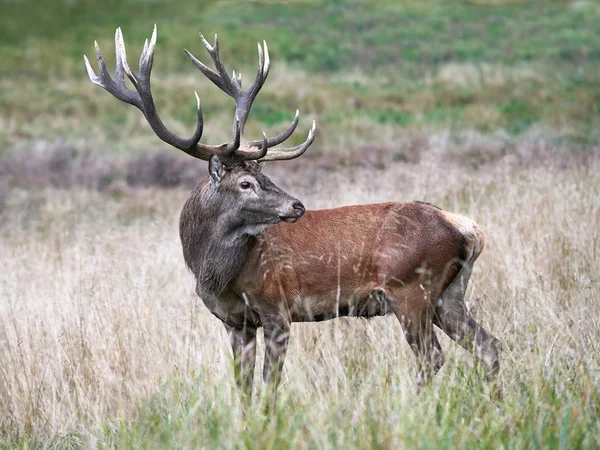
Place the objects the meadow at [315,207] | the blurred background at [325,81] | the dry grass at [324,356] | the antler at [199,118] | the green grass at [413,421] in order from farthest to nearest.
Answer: the blurred background at [325,81] → the antler at [199,118] → the meadow at [315,207] → the dry grass at [324,356] → the green grass at [413,421]

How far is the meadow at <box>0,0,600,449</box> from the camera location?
3.69 m

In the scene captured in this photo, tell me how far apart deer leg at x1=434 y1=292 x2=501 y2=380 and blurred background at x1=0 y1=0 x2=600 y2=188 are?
7.18 metres

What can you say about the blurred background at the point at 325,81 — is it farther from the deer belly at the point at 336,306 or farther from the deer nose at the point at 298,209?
the deer nose at the point at 298,209

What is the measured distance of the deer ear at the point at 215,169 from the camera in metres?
5.15

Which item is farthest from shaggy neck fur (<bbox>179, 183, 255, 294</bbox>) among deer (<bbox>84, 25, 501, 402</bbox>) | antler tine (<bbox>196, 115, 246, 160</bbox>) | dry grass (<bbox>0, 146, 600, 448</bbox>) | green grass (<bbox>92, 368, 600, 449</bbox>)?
green grass (<bbox>92, 368, 600, 449</bbox>)

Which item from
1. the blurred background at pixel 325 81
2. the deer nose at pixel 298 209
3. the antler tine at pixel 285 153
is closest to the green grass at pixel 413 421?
the deer nose at pixel 298 209

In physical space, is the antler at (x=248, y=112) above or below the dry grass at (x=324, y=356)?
above

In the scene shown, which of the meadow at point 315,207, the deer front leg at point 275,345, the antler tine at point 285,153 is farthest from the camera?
the antler tine at point 285,153

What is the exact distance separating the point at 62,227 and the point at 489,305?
6.84 m

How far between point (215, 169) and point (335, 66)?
24908 millimetres

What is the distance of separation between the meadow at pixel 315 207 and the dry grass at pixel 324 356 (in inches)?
0.8

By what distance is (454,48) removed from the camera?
1224 inches

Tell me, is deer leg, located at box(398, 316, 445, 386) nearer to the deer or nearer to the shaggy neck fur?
Answer: the deer

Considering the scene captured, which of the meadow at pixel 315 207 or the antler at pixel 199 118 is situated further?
the antler at pixel 199 118
